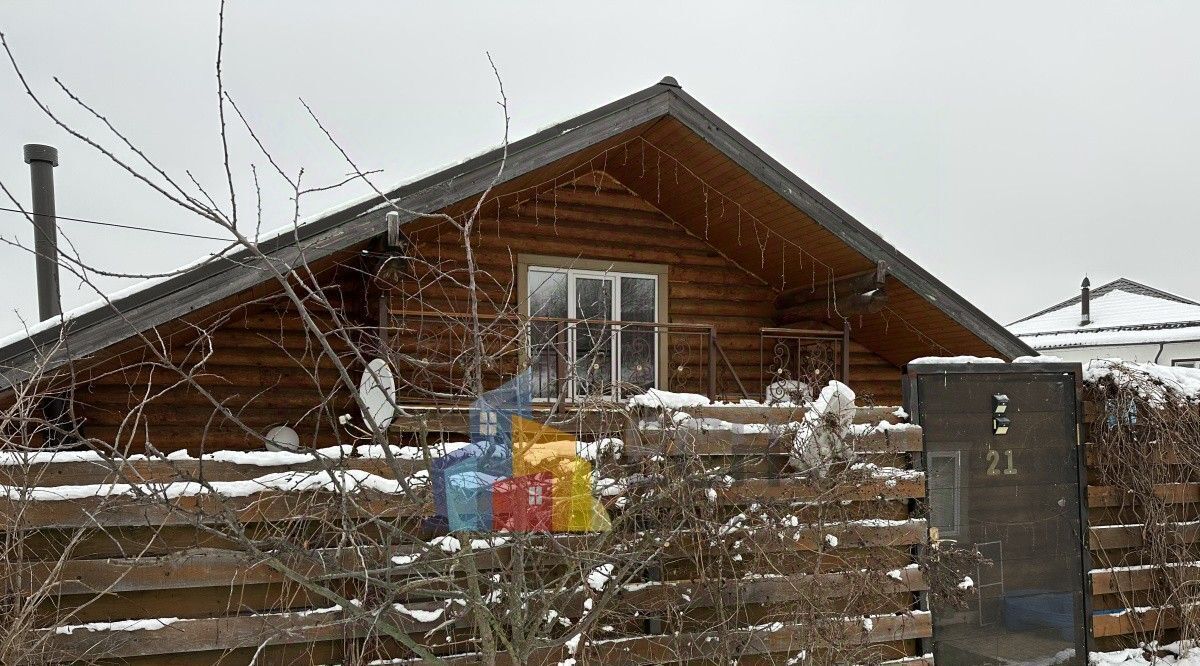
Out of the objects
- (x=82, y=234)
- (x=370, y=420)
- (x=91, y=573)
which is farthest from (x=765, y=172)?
(x=82, y=234)

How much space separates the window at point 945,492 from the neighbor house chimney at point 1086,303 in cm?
2292

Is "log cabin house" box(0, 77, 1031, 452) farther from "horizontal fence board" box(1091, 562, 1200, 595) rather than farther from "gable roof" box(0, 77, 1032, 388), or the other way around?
"horizontal fence board" box(1091, 562, 1200, 595)

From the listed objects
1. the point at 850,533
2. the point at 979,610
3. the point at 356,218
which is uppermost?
the point at 356,218

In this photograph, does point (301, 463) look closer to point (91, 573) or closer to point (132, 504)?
point (132, 504)

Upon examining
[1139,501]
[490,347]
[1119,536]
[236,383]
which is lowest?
[1119,536]

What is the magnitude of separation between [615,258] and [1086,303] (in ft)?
73.9

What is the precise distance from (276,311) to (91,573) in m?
4.22

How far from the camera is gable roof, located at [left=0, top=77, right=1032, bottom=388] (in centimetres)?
470

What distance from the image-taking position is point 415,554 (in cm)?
328

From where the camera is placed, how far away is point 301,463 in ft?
10.9

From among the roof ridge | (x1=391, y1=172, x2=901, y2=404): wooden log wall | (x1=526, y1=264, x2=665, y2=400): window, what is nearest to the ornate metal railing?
(x1=391, y1=172, x2=901, y2=404): wooden log wall

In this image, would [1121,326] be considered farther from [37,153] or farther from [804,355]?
[37,153]

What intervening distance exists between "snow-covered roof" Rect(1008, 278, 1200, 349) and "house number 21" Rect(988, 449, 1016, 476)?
19.2 metres

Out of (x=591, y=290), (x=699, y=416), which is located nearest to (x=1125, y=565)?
(x=699, y=416)
